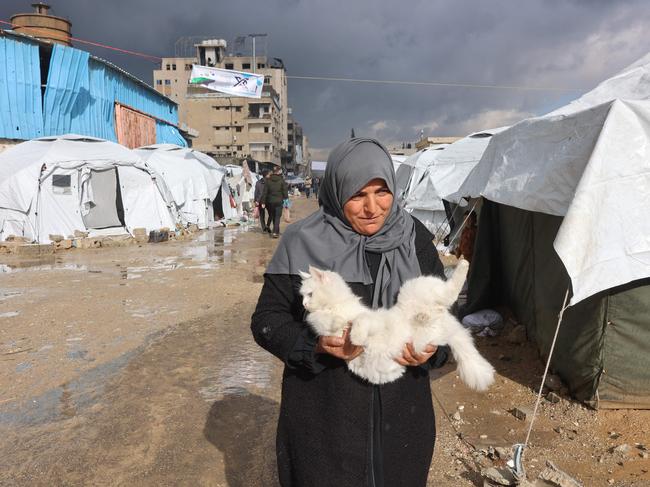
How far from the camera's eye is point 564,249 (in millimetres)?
3021

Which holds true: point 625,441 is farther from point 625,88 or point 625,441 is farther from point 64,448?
point 64,448

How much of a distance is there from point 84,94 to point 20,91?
111 inches

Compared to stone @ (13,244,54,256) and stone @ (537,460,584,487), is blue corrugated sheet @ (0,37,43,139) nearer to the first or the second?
stone @ (13,244,54,256)

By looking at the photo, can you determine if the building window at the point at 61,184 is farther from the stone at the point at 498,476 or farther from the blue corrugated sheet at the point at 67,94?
the stone at the point at 498,476

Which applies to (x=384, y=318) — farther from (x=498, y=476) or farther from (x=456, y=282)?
(x=498, y=476)

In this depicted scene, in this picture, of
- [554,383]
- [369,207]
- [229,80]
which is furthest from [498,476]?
[229,80]

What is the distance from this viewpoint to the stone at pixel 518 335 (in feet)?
16.4

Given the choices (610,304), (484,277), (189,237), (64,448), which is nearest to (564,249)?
(610,304)

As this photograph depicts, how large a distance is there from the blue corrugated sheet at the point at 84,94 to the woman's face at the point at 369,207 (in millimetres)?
19186

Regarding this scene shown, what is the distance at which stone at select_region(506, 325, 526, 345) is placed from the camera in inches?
197

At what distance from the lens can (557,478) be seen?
2.59 meters

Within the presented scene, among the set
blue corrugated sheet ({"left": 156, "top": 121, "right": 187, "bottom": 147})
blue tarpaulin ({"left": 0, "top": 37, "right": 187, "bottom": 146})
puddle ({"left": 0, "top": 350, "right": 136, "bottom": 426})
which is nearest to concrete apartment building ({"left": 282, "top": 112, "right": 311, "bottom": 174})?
blue corrugated sheet ({"left": 156, "top": 121, "right": 187, "bottom": 147})

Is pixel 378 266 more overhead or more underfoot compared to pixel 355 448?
more overhead

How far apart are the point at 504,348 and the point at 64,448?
4.34m
